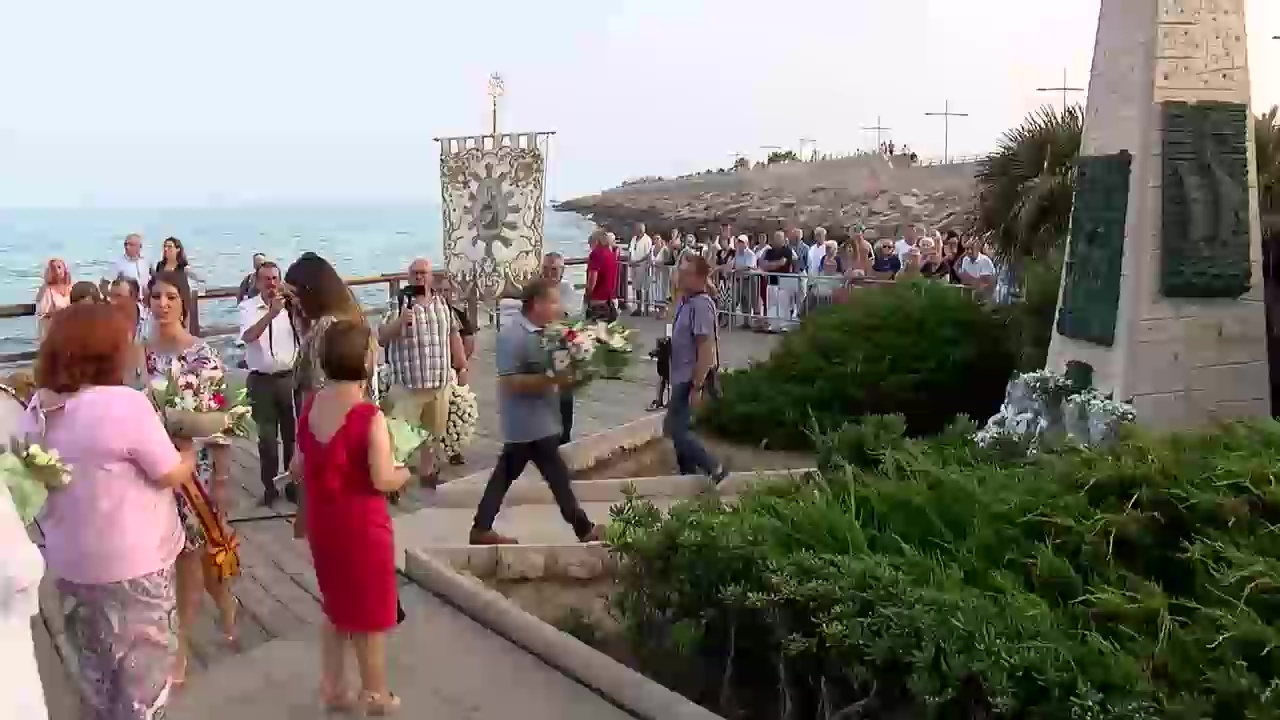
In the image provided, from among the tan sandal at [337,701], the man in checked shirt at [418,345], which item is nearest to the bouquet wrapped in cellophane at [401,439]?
the tan sandal at [337,701]

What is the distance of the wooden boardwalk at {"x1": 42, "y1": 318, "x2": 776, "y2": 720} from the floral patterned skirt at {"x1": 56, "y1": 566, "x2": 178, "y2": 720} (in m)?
1.19

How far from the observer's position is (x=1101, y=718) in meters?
3.68

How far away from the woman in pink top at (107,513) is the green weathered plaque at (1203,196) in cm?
652

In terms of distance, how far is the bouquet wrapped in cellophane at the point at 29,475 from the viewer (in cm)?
343

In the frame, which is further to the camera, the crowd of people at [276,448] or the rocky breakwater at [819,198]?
the rocky breakwater at [819,198]

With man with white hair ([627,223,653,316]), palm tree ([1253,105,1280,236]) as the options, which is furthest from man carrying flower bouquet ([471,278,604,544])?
man with white hair ([627,223,653,316])

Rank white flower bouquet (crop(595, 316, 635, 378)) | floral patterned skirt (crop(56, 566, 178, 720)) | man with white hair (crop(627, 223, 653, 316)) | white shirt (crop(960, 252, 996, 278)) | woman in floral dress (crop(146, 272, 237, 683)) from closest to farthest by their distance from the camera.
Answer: floral patterned skirt (crop(56, 566, 178, 720))
woman in floral dress (crop(146, 272, 237, 683))
white flower bouquet (crop(595, 316, 635, 378))
white shirt (crop(960, 252, 996, 278))
man with white hair (crop(627, 223, 653, 316))

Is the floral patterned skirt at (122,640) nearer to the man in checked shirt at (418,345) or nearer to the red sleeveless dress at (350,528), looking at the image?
the red sleeveless dress at (350,528)

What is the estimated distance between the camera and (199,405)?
6.03 metres

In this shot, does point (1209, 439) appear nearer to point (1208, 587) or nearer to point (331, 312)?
point (1208, 587)

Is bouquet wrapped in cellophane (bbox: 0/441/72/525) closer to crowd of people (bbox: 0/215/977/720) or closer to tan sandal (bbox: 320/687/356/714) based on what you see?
crowd of people (bbox: 0/215/977/720)

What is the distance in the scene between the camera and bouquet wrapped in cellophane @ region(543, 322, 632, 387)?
7.13 m

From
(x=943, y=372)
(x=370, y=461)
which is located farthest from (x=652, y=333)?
(x=370, y=461)

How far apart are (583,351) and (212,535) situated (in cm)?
248
